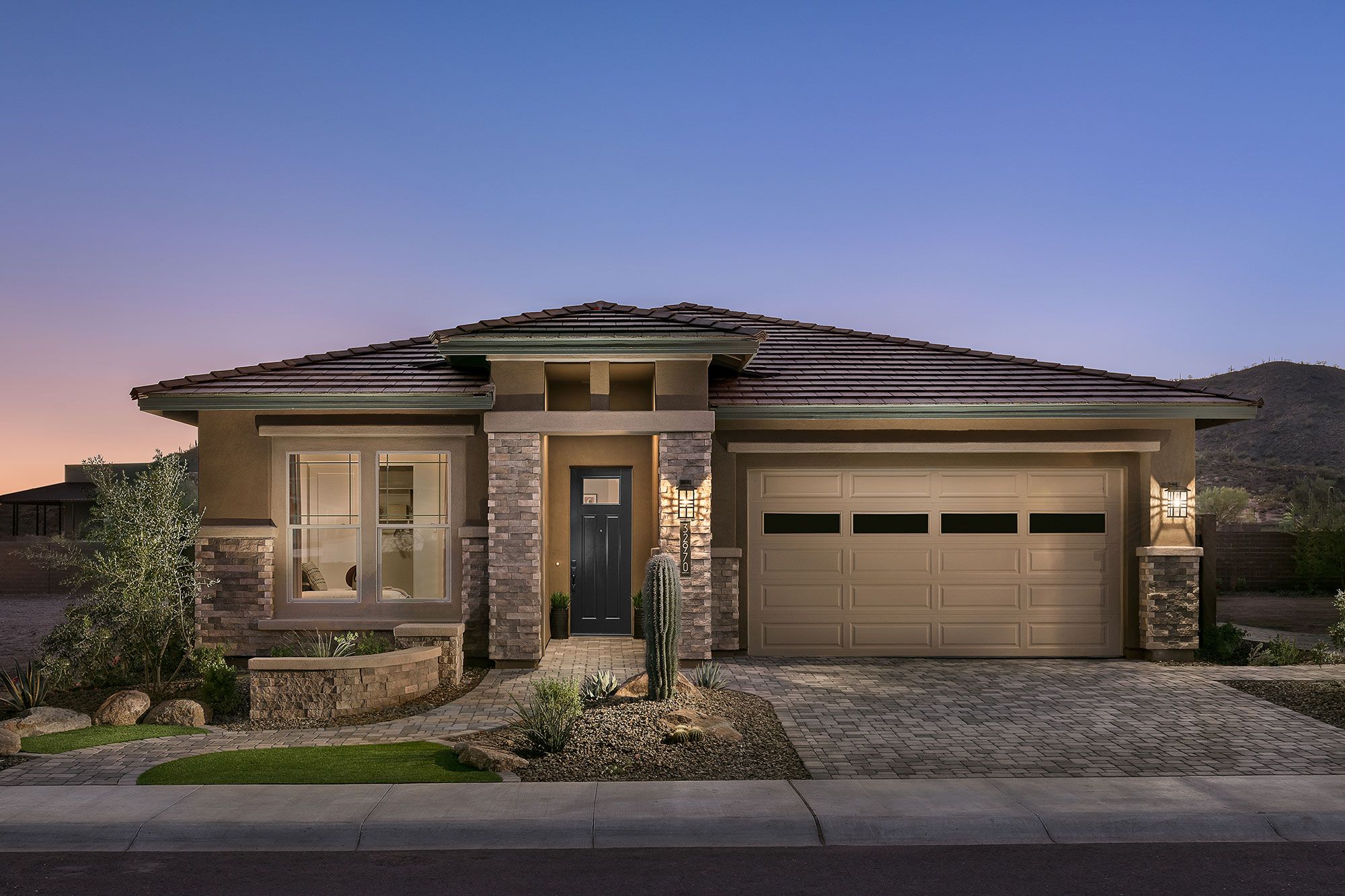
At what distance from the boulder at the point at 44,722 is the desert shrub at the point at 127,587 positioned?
1.46 meters

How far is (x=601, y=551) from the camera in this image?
45.8ft

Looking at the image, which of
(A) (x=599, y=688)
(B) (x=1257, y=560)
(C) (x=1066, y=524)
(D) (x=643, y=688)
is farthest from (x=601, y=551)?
(B) (x=1257, y=560)

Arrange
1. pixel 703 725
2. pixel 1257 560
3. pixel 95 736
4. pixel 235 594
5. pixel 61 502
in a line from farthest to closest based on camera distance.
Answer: pixel 61 502, pixel 1257 560, pixel 235 594, pixel 95 736, pixel 703 725

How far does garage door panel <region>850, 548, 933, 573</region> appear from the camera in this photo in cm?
1253

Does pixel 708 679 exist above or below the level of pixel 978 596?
below

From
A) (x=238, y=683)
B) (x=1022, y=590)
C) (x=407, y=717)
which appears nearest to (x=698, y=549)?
(x=407, y=717)

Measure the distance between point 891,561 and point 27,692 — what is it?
10853 millimetres

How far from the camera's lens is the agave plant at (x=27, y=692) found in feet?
30.8

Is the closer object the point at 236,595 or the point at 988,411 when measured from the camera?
the point at 236,595

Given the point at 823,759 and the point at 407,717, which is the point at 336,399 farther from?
the point at 823,759

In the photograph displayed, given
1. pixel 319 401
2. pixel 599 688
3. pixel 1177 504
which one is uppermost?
pixel 319 401

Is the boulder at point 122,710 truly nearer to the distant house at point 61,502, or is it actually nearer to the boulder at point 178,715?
the boulder at point 178,715

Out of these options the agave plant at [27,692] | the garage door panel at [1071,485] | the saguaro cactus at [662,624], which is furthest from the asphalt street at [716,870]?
the garage door panel at [1071,485]

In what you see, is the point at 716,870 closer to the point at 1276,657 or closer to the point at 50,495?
the point at 1276,657
